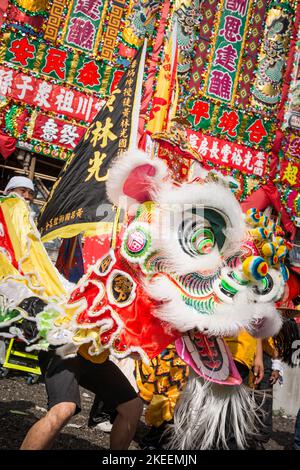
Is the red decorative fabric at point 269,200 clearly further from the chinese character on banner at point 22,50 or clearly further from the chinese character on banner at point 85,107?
the chinese character on banner at point 22,50

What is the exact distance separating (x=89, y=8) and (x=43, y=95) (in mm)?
1592

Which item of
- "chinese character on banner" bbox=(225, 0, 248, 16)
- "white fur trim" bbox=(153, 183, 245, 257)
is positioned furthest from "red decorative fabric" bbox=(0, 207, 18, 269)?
"chinese character on banner" bbox=(225, 0, 248, 16)

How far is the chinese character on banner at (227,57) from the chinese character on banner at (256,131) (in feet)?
3.21

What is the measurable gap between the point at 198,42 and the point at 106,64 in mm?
1744

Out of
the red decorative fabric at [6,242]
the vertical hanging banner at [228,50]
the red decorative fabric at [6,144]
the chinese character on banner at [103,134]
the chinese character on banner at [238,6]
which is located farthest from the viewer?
the chinese character on banner at [238,6]

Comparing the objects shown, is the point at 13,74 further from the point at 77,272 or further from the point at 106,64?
the point at 77,272

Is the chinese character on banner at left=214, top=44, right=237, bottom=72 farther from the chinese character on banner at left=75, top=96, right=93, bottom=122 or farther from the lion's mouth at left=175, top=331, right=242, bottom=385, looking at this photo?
the lion's mouth at left=175, top=331, right=242, bottom=385

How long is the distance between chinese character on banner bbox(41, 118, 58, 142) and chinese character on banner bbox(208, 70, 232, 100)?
2.68 metres

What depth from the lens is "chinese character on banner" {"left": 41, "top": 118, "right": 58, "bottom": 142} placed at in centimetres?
721

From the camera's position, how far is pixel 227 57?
8539 mm

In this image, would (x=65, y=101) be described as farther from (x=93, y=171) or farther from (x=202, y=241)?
(x=202, y=241)

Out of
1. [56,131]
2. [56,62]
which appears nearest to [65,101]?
[56,131]

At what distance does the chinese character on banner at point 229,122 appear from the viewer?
329 inches

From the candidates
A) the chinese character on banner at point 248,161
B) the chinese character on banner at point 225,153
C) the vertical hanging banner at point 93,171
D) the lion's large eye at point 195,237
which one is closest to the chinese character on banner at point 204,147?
the chinese character on banner at point 225,153
